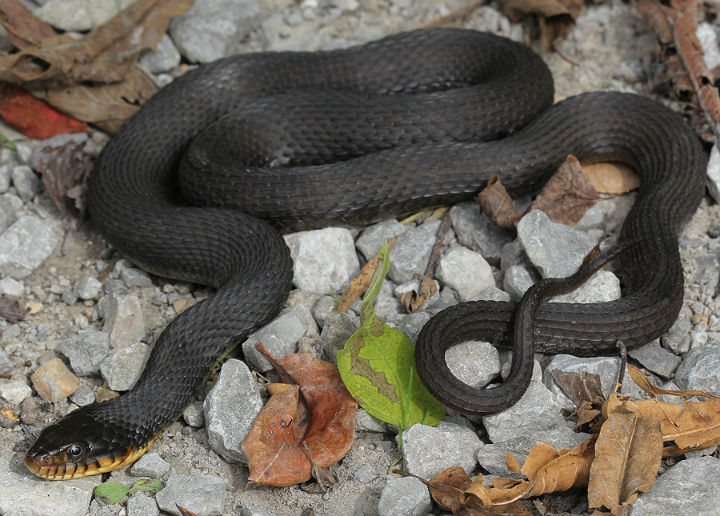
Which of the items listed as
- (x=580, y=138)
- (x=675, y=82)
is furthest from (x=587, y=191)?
(x=675, y=82)

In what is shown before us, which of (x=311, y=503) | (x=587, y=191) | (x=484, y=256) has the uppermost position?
(x=587, y=191)

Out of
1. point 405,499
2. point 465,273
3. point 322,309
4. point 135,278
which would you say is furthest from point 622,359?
point 135,278

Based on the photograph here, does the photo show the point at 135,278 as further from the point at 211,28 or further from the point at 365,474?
the point at 211,28

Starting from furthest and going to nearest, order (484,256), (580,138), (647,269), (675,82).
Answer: (675,82), (580,138), (484,256), (647,269)

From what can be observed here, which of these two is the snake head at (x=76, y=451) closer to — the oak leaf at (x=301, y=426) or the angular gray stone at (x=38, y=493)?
the angular gray stone at (x=38, y=493)

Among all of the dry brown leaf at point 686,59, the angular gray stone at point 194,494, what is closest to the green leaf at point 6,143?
the angular gray stone at point 194,494

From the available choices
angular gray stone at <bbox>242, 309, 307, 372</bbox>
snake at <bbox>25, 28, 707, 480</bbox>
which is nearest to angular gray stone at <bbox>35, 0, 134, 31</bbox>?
snake at <bbox>25, 28, 707, 480</bbox>

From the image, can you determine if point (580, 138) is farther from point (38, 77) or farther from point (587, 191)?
point (38, 77)
